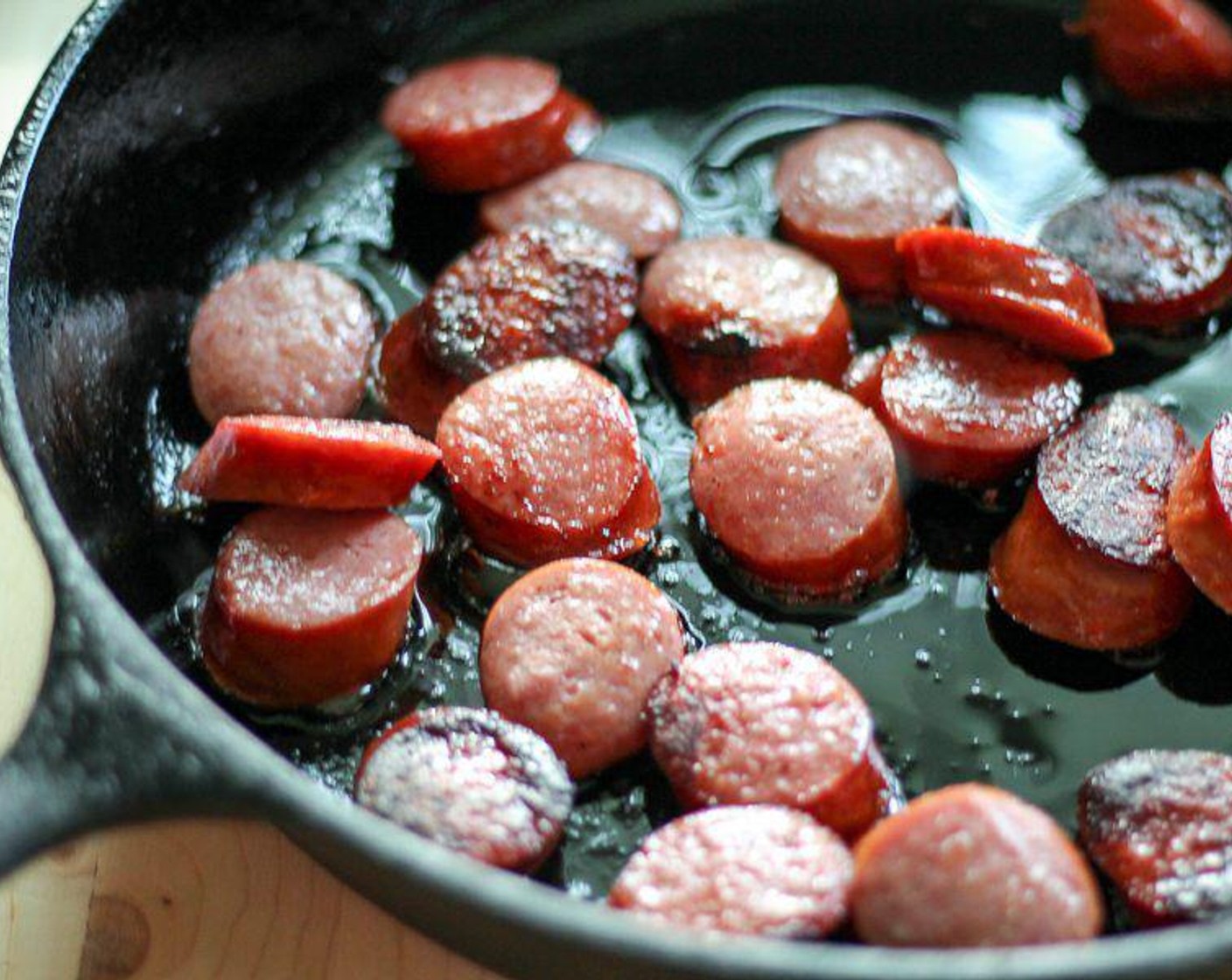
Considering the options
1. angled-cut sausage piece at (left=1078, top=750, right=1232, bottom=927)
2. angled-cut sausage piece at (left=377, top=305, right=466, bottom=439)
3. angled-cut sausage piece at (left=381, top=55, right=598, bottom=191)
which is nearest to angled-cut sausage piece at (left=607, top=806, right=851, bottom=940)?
angled-cut sausage piece at (left=1078, top=750, right=1232, bottom=927)

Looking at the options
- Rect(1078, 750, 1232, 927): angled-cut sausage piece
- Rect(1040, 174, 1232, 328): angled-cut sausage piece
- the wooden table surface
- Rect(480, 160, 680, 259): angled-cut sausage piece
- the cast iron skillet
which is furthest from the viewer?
Rect(480, 160, 680, 259): angled-cut sausage piece

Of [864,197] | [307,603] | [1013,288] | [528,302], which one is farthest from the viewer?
[864,197]

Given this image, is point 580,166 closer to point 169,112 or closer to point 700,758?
point 169,112

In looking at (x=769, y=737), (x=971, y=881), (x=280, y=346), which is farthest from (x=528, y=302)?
(x=971, y=881)

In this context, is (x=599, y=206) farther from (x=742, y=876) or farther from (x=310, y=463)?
(x=742, y=876)

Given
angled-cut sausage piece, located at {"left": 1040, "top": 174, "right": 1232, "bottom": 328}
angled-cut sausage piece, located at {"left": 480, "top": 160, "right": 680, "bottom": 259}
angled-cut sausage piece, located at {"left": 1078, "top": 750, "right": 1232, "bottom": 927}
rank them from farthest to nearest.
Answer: angled-cut sausage piece, located at {"left": 480, "top": 160, "right": 680, "bottom": 259}
angled-cut sausage piece, located at {"left": 1040, "top": 174, "right": 1232, "bottom": 328}
angled-cut sausage piece, located at {"left": 1078, "top": 750, "right": 1232, "bottom": 927}

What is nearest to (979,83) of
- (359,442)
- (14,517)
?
(359,442)

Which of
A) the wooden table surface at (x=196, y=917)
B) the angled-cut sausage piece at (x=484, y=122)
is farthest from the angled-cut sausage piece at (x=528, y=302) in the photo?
the wooden table surface at (x=196, y=917)

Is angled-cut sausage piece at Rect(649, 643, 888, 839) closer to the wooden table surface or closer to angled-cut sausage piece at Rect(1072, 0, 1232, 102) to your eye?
the wooden table surface
